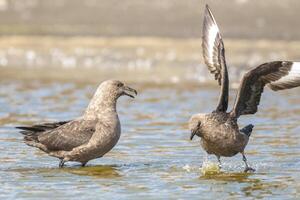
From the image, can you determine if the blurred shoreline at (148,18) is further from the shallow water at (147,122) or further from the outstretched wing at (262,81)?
the outstretched wing at (262,81)

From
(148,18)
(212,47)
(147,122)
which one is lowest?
(147,122)

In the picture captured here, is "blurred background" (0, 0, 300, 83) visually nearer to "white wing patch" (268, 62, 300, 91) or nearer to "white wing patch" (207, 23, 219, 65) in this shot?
"white wing patch" (207, 23, 219, 65)

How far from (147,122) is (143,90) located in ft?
17.0

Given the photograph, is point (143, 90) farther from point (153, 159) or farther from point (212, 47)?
point (153, 159)

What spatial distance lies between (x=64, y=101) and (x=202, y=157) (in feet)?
21.7

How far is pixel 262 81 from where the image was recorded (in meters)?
11.4

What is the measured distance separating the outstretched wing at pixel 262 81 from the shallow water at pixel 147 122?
0.74m

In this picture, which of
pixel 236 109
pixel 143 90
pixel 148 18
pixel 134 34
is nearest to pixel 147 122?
pixel 236 109

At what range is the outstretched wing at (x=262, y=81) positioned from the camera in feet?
36.7

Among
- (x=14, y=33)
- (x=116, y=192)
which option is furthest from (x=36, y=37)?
(x=116, y=192)

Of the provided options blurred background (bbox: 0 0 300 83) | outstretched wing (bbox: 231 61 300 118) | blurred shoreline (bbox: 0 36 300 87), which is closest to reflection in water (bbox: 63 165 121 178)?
outstretched wing (bbox: 231 61 300 118)

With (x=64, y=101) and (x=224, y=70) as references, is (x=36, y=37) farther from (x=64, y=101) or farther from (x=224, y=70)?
(x=224, y=70)

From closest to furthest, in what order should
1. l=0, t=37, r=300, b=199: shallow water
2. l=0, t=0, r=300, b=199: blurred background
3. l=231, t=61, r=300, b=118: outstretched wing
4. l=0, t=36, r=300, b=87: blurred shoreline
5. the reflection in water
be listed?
1. l=0, t=37, r=300, b=199: shallow water
2. l=0, t=0, r=300, b=199: blurred background
3. the reflection in water
4. l=231, t=61, r=300, b=118: outstretched wing
5. l=0, t=36, r=300, b=87: blurred shoreline

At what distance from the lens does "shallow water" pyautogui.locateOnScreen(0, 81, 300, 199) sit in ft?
32.2
